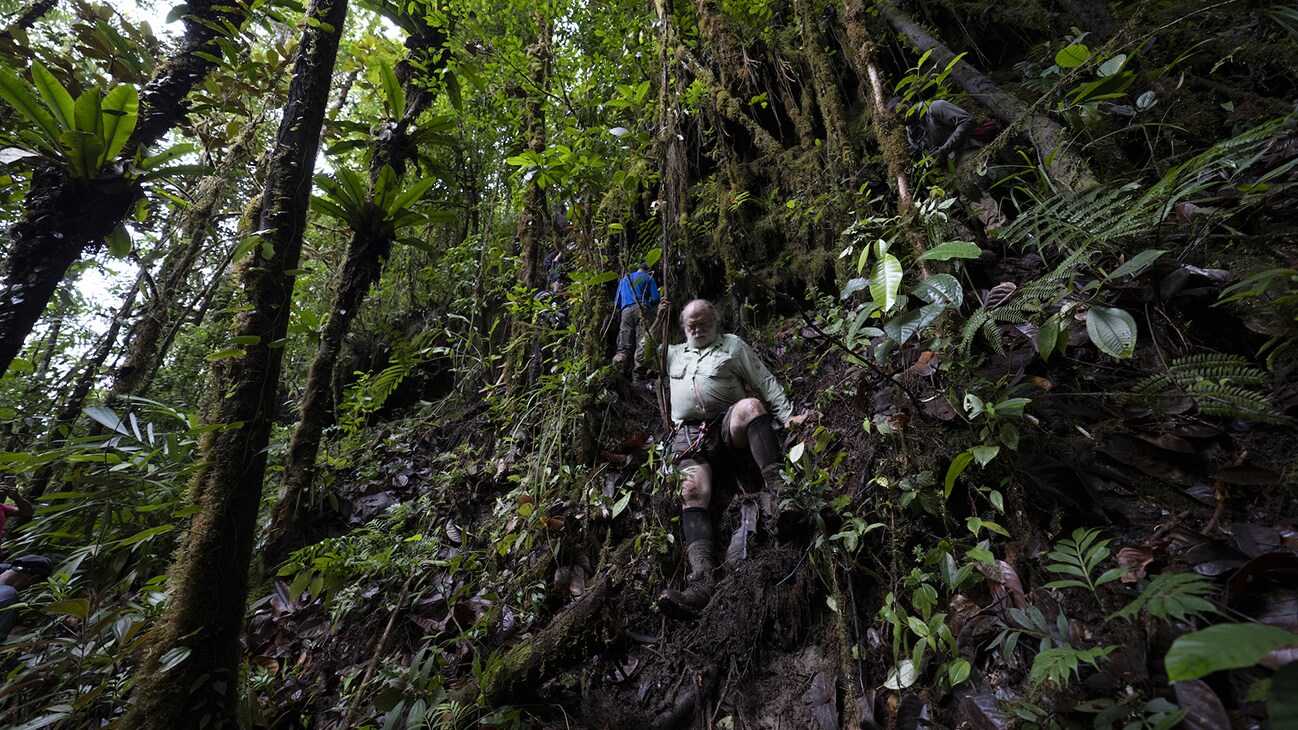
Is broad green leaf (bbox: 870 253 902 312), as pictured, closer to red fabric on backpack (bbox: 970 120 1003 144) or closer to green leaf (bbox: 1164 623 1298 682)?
green leaf (bbox: 1164 623 1298 682)

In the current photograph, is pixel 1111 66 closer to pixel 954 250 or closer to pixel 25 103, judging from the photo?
pixel 954 250

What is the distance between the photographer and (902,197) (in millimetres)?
2326

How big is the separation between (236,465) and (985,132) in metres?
4.70

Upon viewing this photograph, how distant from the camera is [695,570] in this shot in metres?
2.60

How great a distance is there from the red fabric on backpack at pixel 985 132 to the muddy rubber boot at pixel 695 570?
314cm

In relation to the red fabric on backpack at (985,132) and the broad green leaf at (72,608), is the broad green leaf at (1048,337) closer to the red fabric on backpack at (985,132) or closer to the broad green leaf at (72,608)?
the red fabric on backpack at (985,132)

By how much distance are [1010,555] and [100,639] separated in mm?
3359

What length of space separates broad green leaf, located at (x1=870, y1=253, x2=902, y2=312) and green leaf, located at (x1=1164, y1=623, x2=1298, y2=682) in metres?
1.05

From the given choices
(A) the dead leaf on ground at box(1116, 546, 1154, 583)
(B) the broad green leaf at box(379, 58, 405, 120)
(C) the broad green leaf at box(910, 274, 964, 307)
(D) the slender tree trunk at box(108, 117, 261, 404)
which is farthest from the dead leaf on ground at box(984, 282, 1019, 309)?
(D) the slender tree trunk at box(108, 117, 261, 404)

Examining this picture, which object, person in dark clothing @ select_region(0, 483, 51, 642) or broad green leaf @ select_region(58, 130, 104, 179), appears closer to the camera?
person in dark clothing @ select_region(0, 483, 51, 642)

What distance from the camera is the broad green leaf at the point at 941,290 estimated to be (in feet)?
5.42

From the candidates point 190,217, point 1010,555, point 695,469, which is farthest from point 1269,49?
point 190,217

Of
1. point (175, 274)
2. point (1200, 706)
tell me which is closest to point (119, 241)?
point (175, 274)

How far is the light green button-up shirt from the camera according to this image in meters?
3.17
